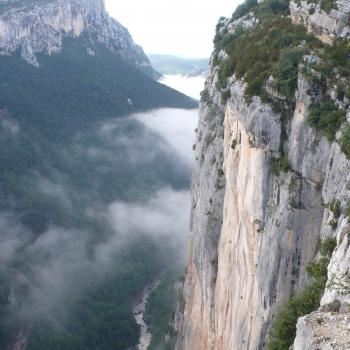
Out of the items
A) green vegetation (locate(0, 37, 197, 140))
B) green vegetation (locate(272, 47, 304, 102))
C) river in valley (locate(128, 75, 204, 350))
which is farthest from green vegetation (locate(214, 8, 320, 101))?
green vegetation (locate(0, 37, 197, 140))

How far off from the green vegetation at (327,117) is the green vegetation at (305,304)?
6.03 m

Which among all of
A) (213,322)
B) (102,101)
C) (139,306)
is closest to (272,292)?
(213,322)

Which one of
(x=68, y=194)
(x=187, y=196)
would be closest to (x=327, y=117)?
(x=68, y=194)

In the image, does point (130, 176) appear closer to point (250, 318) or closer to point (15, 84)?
point (15, 84)

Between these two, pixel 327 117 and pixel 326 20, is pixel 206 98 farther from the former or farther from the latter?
pixel 327 117

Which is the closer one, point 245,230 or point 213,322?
point 245,230

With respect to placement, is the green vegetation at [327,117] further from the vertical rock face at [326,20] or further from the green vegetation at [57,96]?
the green vegetation at [57,96]

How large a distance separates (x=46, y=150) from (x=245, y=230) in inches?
4794

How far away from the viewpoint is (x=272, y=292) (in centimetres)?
3219

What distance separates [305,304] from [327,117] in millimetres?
9700

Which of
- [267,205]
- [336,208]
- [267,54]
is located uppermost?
[267,54]

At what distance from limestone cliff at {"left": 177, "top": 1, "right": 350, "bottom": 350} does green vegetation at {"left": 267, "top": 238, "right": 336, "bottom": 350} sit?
118 centimetres

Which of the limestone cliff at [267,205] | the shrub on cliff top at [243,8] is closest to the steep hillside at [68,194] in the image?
the limestone cliff at [267,205]

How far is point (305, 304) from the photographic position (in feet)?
79.9
